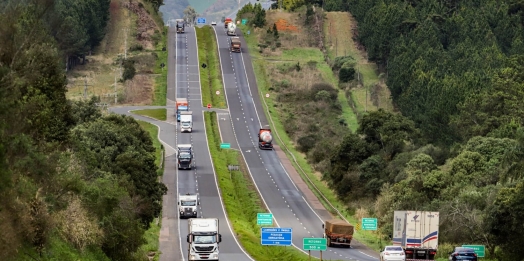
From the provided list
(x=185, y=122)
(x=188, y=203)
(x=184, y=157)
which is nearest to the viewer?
(x=188, y=203)

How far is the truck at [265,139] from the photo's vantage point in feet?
466

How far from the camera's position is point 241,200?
117 m

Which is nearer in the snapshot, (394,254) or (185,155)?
(394,254)

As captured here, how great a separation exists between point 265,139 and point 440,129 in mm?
25784

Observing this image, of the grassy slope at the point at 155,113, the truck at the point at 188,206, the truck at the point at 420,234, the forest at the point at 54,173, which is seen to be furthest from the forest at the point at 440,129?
the forest at the point at 54,173

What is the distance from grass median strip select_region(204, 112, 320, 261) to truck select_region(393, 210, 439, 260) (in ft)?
33.9

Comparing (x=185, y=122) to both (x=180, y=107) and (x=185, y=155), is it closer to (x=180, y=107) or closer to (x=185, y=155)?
(x=180, y=107)

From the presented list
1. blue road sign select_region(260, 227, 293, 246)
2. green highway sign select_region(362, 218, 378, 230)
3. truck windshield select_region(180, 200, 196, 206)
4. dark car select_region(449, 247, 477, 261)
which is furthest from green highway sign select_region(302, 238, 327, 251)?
truck windshield select_region(180, 200, 196, 206)

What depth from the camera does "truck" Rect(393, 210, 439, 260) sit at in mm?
73500

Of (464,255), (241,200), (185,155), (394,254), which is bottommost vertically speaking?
(241,200)

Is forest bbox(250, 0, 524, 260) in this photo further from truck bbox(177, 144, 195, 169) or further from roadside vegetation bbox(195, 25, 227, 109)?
truck bbox(177, 144, 195, 169)

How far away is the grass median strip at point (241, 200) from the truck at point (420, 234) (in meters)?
10.3

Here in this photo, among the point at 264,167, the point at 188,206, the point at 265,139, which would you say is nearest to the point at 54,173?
the point at 188,206

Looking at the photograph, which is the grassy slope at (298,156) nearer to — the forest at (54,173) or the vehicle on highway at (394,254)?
the vehicle on highway at (394,254)
